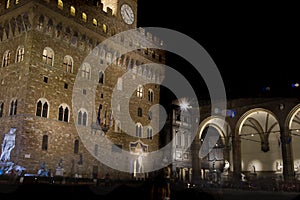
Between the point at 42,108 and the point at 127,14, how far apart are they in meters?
13.6

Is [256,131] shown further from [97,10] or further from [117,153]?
[97,10]

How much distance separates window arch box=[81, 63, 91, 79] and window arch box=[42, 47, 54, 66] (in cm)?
298

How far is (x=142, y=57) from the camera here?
32125 mm

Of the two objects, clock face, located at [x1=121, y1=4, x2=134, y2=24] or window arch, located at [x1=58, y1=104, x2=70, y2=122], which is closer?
window arch, located at [x1=58, y1=104, x2=70, y2=122]

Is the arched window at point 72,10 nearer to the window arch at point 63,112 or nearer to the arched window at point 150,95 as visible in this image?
the window arch at point 63,112

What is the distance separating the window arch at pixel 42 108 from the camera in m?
22.0

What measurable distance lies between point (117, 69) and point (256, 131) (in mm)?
16509

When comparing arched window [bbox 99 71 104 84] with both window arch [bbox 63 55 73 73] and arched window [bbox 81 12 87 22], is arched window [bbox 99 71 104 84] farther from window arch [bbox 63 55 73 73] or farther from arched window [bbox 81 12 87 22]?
arched window [bbox 81 12 87 22]

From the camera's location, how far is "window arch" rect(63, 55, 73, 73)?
24672mm

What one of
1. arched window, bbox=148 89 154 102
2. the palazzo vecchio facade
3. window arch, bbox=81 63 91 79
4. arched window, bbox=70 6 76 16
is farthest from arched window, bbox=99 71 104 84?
arched window, bbox=148 89 154 102

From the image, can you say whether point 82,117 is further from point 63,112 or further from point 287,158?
point 287,158

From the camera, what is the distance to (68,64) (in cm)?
2492

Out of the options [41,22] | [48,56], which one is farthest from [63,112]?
[41,22]

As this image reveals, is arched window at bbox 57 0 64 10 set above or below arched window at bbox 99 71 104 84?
above
